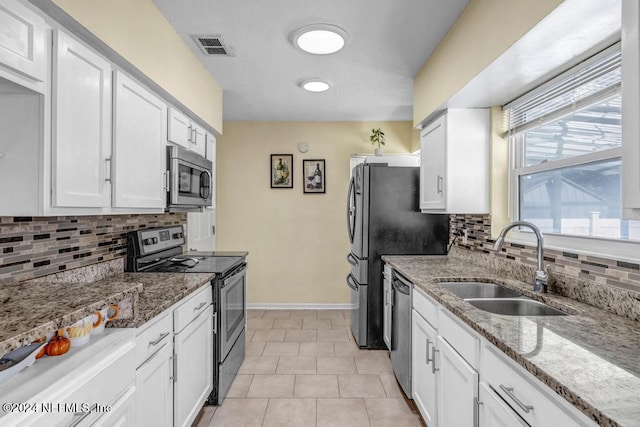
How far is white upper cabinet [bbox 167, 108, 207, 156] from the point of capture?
2375mm

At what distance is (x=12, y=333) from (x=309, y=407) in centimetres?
192

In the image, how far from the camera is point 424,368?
202 cm

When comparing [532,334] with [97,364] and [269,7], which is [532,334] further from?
[269,7]

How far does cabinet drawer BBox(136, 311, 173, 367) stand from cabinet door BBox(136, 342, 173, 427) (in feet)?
0.10

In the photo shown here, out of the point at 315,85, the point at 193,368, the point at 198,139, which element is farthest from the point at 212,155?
the point at 193,368

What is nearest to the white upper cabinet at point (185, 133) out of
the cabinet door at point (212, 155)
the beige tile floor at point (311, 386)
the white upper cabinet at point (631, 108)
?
the cabinet door at point (212, 155)

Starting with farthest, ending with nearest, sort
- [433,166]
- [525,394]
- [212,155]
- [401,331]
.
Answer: [212,155] → [433,166] → [401,331] → [525,394]

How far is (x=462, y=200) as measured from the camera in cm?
255

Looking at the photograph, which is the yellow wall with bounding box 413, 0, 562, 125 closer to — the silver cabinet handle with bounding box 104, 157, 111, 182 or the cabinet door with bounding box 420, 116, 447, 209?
the cabinet door with bounding box 420, 116, 447, 209

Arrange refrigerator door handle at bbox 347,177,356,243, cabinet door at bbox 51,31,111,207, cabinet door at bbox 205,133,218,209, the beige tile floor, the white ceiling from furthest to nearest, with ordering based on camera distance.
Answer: refrigerator door handle at bbox 347,177,356,243, cabinet door at bbox 205,133,218,209, the beige tile floor, the white ceiling, cabinet door at bbox 51,31,111,207

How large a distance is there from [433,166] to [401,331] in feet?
4.21

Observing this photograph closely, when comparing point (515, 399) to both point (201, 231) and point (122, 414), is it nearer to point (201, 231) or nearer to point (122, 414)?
point (122, 414)

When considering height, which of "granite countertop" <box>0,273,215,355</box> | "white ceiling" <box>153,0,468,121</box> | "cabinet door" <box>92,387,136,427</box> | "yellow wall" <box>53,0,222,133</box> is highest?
"white ceiling" <box>153,0,468,121</box>

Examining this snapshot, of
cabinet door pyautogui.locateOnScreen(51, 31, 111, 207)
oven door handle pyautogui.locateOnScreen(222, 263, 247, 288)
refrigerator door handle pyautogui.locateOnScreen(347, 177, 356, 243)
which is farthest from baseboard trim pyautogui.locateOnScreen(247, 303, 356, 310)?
cabinet door pyautogui.locateOnScreen(51, 31, 111, 207)
